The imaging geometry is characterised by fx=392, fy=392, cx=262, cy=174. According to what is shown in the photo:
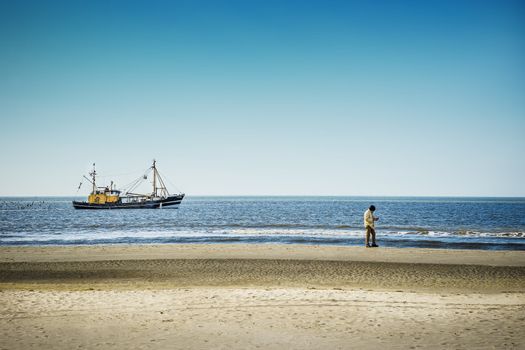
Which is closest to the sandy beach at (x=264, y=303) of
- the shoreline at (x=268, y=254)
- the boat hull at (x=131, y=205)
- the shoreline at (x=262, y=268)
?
the shoreline at (x=262, y=268)

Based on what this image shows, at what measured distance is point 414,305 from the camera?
8.97 metres

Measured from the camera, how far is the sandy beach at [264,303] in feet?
22.1

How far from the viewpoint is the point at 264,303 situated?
30.0 feet

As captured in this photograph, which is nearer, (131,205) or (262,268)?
(262,268)

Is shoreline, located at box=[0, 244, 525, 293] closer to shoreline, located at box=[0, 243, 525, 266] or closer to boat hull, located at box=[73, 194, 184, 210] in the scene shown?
shoreline, located at box=[0, 243, 525, 266]

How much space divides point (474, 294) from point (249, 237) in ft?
64.2

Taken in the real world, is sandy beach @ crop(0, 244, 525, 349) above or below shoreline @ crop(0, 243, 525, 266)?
above

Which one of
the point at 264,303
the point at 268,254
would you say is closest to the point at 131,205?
the point at 268,254

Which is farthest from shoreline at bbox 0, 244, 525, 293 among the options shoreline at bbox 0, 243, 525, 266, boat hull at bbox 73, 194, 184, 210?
boat hull at bbox 73, 194, 184, 210

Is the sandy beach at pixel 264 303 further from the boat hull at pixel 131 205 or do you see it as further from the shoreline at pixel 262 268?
the boat hull at pixel 131 205

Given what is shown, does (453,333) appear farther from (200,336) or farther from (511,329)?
(200,336)

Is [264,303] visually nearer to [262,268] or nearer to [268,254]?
[262,268]

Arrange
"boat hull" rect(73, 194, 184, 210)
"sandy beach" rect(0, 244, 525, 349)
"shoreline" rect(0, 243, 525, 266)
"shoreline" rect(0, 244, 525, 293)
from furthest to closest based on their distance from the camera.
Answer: "boat hull" rect(73, 194, 184, 210) < "shoreline" rect(0, 243, 525, 266) < "shoreline" rect(0, 244, 525, 293) < "sandy beach" rect(0, 244, 525, 349)

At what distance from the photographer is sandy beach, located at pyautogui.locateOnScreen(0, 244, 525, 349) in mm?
6723
